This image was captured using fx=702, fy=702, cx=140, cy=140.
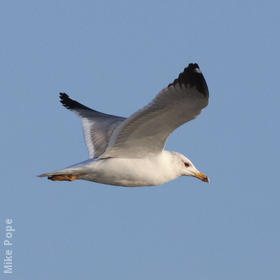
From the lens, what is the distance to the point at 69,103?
15.5 m

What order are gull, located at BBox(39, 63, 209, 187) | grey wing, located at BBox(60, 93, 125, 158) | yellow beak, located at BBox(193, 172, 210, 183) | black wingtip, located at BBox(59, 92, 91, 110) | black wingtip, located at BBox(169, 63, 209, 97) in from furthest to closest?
black wingtip, located at BBox(59, 92, 91, 110) → yellow beak, located at BBox(193, 172, 210, 183) → grey wing, located at BBox(60, 93, 125, 158) → gull, located at BBox(39, 63, 209, 187) → black wingtip, located at BBox(169, 63, 209, 97)

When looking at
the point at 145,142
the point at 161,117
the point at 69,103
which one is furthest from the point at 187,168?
the point at 69,103

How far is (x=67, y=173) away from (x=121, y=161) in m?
0.98

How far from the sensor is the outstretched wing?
420 inches

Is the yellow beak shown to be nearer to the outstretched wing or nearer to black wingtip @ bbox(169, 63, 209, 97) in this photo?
the outstretched wing

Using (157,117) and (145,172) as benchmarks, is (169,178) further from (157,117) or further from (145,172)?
(157,117)

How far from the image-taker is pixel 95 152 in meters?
13.0

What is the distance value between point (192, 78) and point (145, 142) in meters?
1.96

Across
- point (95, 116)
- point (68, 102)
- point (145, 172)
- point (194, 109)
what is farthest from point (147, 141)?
point (68, 102)

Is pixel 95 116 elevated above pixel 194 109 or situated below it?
above

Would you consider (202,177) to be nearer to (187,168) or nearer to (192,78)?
(187,168)

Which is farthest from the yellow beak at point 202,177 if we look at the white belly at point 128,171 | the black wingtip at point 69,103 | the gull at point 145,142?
the black wingtip at point 69,103

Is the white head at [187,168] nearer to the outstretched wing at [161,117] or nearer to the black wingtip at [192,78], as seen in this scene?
the outstretched wing at [161,117]

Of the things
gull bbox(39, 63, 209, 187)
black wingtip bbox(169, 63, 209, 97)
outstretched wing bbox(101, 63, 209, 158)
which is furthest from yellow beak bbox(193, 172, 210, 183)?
black wingtip bbox(169, 63, 209, 97)
